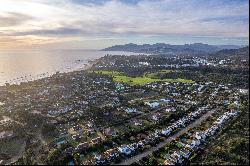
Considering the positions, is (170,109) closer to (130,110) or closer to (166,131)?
(130,110)

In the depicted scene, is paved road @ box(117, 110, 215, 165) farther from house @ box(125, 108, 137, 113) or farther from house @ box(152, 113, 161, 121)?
house @ box(125, 108, 137, 113)

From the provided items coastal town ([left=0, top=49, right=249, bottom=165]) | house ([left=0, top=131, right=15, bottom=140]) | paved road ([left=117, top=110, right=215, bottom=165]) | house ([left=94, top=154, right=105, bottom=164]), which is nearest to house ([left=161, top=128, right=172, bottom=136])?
coastal town ([left=0, top=49, right=249, bottom=165])

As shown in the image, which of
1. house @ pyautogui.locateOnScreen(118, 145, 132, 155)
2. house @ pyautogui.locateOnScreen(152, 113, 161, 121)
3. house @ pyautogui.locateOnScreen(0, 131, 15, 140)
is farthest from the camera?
house @ pyautogui.locateOnScreen(152, 113, 161, 121)

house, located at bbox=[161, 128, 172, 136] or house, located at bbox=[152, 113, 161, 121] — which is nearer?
house, located at bbox=[161, 128, 172, 136]

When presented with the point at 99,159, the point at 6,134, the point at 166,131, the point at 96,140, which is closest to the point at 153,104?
the point at 166,131

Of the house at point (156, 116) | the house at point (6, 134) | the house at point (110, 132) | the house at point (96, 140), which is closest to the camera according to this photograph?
the house at point (96, 140)

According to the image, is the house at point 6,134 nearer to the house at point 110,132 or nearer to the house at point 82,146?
the house at point 82,146

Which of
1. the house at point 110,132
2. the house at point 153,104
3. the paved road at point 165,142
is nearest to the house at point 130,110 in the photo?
the house at point 153,104

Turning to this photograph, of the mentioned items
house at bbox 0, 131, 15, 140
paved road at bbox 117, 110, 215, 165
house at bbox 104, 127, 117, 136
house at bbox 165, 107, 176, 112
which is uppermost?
house at bbox 165, 107, 176, 112

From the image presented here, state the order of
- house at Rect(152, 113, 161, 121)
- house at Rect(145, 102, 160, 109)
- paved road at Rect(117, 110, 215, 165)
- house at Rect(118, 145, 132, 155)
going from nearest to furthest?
paved road at Rect(117, 110, 215, 165) < house at Rect(118, 145, 132, 155) < house at Rect(152, 113, 161, 121) < house at Rect(145, 102, 160, 109)
